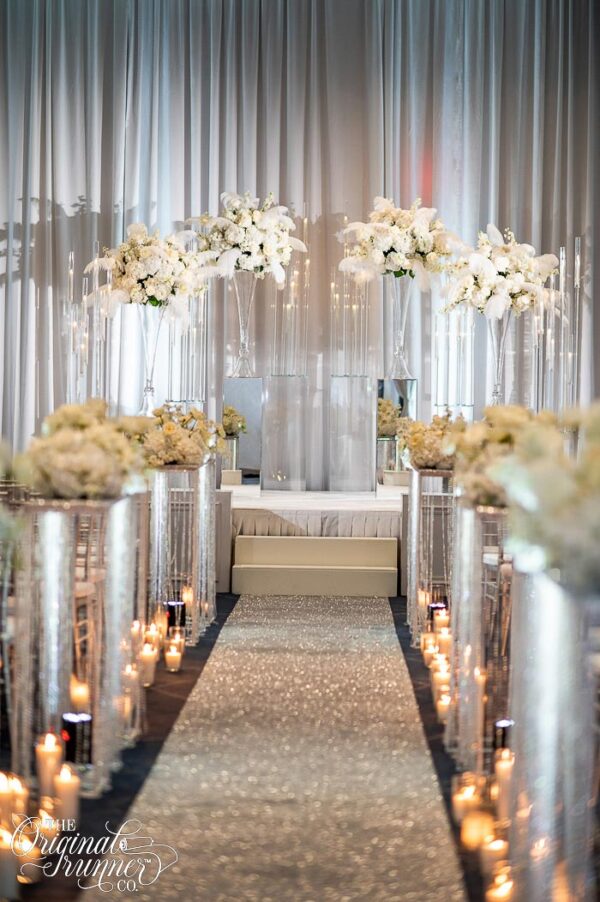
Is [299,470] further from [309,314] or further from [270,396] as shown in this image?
[309,314]

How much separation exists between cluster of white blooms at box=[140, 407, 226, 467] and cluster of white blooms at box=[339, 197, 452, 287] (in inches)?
113

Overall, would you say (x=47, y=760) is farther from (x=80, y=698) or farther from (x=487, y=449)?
(x=487, y=449)

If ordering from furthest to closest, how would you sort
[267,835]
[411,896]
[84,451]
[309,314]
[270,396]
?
[309,314]
[270,396]
[84,451]
[267,835]
[411,896]

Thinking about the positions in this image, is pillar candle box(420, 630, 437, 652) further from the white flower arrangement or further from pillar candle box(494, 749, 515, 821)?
the white flower arrangement

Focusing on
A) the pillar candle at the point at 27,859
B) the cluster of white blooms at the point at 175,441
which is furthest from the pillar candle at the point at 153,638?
the pillar candle at the point at 27,859

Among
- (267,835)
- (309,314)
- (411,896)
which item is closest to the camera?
(411,896)

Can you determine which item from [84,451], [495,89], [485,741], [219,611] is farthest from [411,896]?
[495,89]

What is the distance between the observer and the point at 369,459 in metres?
9.54

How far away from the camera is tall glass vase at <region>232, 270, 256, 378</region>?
9711 millimetres

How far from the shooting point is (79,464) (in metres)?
4.29

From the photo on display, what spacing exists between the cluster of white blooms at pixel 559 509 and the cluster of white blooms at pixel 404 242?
6156mm

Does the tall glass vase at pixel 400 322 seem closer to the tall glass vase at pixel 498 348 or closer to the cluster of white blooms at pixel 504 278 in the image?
the tall glass vase at pixel 498 348

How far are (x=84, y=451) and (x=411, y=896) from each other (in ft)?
6.41

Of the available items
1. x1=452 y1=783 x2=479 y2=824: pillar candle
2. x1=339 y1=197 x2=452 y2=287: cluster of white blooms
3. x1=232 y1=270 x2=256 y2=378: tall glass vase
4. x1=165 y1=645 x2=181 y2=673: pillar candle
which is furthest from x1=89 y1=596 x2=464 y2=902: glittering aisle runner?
x1=339 y1=197 x2=452 y2=287: cluster of white blooms
